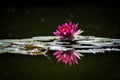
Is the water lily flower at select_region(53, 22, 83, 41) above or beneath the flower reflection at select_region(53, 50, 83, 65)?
above

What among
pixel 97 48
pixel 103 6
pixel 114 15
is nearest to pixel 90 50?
pixel 97 48

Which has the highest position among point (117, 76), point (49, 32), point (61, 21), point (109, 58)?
point (61, 21)

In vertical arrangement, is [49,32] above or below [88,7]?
below

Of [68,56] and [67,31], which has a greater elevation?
[67,31]

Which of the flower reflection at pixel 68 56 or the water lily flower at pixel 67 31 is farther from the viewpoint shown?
the water lily flower at pixel 67 31

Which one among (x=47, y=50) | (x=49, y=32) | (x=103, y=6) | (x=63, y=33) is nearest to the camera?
(x=47, y=50)

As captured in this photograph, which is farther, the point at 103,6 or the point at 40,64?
the point at 103,6

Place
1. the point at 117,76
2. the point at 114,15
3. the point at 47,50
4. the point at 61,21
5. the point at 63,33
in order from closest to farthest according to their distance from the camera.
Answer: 1. the point at 117,76
2. the point at 47,50
3. the point at 63,33
4. the point at 61,21
5. the point at 114,15

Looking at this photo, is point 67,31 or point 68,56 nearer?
point 68,56

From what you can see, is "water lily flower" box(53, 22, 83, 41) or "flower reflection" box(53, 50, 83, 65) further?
"water lily flower" box(53, 22, 83, 41)

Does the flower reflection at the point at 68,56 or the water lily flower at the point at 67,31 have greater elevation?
the water lily flower at the point at 67,31

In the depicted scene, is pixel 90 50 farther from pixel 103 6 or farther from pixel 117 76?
pixel 103 6
